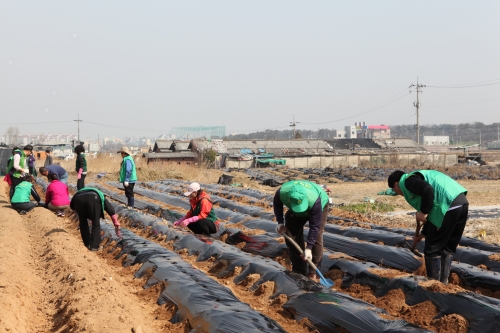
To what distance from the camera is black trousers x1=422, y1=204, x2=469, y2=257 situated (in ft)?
16.1

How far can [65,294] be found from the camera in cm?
550

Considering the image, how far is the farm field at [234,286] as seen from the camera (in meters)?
4.20

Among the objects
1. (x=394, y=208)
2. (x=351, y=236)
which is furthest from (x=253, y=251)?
(x=394, y=208)

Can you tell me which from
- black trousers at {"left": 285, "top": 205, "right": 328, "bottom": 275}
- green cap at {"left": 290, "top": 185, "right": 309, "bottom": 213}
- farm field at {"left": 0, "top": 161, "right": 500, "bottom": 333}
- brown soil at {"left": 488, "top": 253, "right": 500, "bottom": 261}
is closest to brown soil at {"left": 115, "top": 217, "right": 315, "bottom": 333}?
farm field at {"left": 0, "top": 161, "right": 500, "bottom": 333}

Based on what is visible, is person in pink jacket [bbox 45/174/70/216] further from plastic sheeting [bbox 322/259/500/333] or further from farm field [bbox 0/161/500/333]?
plastic sheeting [bbox 322/259/500/333]

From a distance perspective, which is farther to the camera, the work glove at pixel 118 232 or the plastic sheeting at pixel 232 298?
the work glove at pixel 118 232

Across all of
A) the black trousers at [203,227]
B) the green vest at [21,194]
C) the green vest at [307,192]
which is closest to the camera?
the green vest at [307,192]

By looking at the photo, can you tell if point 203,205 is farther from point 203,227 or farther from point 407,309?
point 407,309

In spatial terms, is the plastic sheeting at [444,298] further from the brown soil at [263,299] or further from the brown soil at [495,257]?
the brown soil at [495,257]

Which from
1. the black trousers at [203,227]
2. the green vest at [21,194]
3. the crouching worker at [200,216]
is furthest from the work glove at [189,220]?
the green vest at [21,194]

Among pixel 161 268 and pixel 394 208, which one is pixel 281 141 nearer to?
pixel 394 208

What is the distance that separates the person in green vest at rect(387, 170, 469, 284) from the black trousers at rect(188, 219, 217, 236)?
386 centimetres

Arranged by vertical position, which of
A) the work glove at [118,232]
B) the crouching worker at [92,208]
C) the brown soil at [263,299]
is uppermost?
the crouching worker at [92,208]

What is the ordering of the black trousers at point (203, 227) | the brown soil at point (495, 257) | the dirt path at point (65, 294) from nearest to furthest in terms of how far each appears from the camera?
the dirt path at point (65, 294) → the brown soil at point (495, 257) → the black trousers at point (203, 227)
